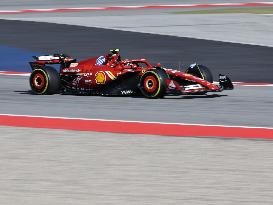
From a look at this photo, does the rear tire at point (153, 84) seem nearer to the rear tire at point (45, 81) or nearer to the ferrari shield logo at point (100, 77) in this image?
the ferrari shield logo at point (100, 77)

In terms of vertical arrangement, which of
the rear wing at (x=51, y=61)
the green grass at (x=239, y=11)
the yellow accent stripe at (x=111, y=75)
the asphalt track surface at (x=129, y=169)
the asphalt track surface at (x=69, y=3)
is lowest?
the asphalt track surface at (x=129, y=169)

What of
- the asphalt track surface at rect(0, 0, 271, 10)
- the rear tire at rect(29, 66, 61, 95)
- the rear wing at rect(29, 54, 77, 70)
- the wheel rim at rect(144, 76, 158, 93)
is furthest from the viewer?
the asphalt track surface at rect(0, 0, 271, 10)

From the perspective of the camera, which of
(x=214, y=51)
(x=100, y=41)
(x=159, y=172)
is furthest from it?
(x=100, y=41)

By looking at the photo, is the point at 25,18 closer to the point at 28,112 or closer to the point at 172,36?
the point at 172,36

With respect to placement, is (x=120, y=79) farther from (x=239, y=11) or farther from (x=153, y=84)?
(x=239, y=11)

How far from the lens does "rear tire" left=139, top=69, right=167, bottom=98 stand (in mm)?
17312

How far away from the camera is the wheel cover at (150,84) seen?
17.4 m

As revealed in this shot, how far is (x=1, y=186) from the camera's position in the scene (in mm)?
10695

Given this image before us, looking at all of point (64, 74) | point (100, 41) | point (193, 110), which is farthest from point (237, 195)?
point (100, 41)

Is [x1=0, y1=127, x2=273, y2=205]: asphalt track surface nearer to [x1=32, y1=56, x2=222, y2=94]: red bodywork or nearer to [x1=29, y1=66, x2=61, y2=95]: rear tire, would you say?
[x1=32, y1=56, x2=222, y2=94]: red bodywork

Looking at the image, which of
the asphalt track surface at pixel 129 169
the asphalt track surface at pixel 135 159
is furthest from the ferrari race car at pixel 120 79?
the asphalt track surface at pixel 129 169

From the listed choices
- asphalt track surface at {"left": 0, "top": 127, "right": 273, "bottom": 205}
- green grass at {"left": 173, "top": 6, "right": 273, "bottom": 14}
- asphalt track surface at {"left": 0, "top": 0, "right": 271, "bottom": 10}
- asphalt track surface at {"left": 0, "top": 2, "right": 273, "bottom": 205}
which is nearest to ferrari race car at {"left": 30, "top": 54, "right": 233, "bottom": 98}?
asphalt track surface at {"left": 0, "top": 2, "right": 273, "bottom": 205}

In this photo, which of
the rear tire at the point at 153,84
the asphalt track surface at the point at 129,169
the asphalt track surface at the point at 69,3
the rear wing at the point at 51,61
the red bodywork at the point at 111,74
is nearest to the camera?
the asphalt track surface at the point at 129,169

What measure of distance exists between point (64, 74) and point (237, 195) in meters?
8.86
